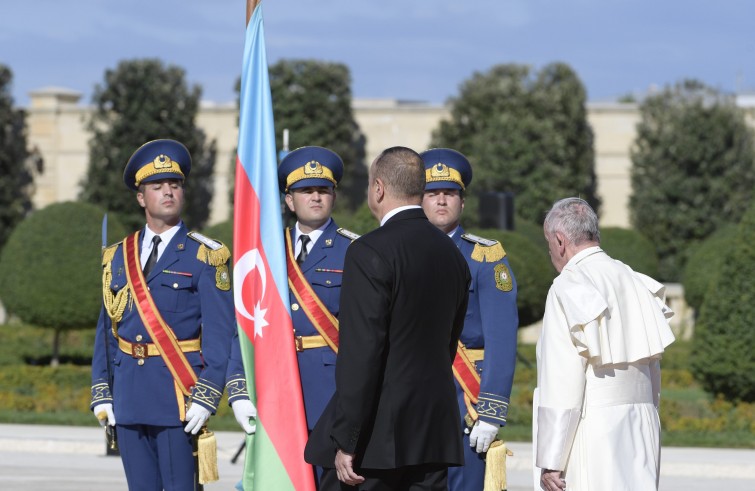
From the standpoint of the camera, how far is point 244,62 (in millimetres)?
7391

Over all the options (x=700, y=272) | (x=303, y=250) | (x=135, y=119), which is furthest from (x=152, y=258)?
(x=135, y=119)

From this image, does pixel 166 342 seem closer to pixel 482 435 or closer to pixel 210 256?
pixel 210 256

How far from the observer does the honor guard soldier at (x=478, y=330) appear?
266 inches

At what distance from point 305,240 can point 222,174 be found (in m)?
47.0

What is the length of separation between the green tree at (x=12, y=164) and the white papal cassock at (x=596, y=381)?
41350mm

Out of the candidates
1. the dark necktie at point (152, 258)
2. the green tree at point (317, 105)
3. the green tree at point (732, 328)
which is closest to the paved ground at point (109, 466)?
the green tree at point (732, 328)

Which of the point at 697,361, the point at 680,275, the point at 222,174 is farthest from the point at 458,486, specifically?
the point at 222,174

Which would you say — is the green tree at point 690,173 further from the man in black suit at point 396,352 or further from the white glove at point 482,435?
the man in black suit at point 396,352

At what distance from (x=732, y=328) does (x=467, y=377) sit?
10.6 m

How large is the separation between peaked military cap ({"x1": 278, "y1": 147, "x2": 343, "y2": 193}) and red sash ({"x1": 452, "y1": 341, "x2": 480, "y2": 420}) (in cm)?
99

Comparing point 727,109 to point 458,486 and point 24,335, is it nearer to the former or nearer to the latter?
point 24,335

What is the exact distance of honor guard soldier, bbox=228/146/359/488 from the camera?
6.81m

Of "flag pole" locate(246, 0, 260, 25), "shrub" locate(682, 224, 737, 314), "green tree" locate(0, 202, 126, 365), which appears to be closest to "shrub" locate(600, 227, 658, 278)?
"shrub" locate(682, 224, 737, 314)

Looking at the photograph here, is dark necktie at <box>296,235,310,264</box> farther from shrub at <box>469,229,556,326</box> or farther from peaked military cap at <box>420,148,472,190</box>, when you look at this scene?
shrub at <box>469,229,556,326</box>
